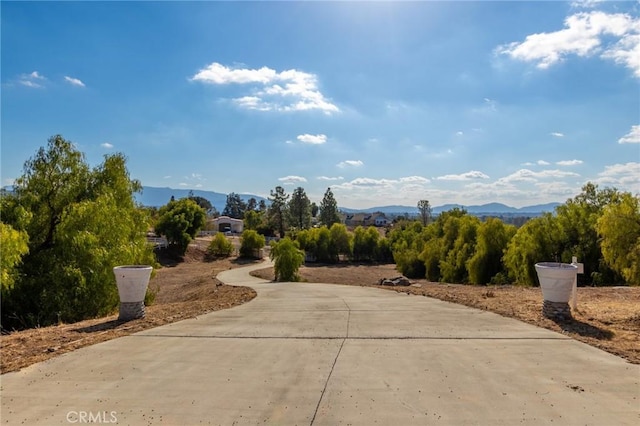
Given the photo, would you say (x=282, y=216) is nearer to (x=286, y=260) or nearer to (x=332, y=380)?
(x=286, y=260)

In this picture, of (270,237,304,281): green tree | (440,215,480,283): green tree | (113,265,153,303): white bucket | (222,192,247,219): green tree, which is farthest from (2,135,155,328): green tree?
(222,192,247,219): green tree

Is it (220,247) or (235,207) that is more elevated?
(235,207)

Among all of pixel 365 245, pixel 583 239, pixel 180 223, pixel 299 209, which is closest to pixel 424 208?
pixel 299 209

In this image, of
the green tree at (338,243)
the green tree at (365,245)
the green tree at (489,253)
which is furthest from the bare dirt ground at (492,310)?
the green tree at (365,245)

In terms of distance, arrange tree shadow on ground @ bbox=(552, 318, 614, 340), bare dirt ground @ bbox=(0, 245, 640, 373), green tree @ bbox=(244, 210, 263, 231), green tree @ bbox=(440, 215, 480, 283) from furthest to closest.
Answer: green tree @ bbox=(244, 210, 263, 231) < green tree @ bbox=(440, 215, 480, 283) < tree shadow on ground @ bbox=(552, 318, 614, 340) < bare dirt ground @ bbox=(0, 245, 640, 373)

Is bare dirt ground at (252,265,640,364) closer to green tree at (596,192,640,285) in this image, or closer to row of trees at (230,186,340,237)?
green tree at (596,192,640,285)

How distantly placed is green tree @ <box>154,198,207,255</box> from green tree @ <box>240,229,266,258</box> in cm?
595

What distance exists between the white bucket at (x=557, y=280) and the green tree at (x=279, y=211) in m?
80.8

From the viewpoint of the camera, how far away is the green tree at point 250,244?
173 ft

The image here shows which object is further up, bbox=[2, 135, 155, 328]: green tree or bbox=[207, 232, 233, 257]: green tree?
bbox=[2, 135, 155, 328]: green tree

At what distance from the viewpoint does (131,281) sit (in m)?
8.17

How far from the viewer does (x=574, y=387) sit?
4434 millimetres

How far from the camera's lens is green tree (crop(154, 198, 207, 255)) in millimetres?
48406

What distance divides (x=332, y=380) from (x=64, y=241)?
330 inches
